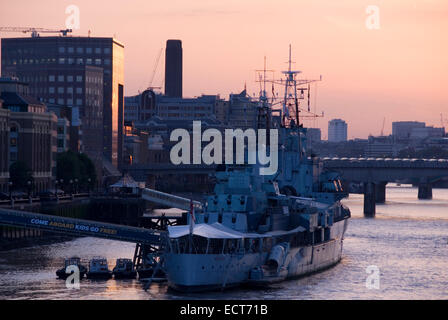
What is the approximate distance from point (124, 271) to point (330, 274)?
16865mm

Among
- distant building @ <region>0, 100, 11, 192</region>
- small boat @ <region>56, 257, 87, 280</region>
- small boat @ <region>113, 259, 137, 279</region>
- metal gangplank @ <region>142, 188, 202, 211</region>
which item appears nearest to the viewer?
small boat @ <region>56, 257, 87, 280</region>

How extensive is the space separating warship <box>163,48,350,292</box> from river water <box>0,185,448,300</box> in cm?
114

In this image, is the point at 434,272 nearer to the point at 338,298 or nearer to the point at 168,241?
the point at 338,298

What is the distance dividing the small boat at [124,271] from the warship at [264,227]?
205 inches

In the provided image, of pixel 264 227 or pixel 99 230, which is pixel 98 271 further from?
Answer: pixel 264 227

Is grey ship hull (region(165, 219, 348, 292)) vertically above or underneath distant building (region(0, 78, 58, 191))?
underneath

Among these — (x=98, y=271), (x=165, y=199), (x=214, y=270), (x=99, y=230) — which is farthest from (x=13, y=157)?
(x=214, y=270)

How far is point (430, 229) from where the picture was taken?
5344 inches

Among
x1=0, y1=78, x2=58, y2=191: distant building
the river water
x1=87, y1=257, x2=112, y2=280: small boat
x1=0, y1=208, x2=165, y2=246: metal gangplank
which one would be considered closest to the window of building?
x1=0, y1=78, x2=58, y2=191: distant building

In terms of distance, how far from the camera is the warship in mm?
74125

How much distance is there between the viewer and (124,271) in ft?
267

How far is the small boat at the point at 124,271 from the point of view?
81250mm

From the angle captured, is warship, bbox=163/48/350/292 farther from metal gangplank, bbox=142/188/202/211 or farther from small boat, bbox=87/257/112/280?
metal gangplank, bbox=142/188/202/211

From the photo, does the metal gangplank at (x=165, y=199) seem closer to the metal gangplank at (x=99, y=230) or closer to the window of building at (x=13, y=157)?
the metal gangplank at (x=99, y=230)
